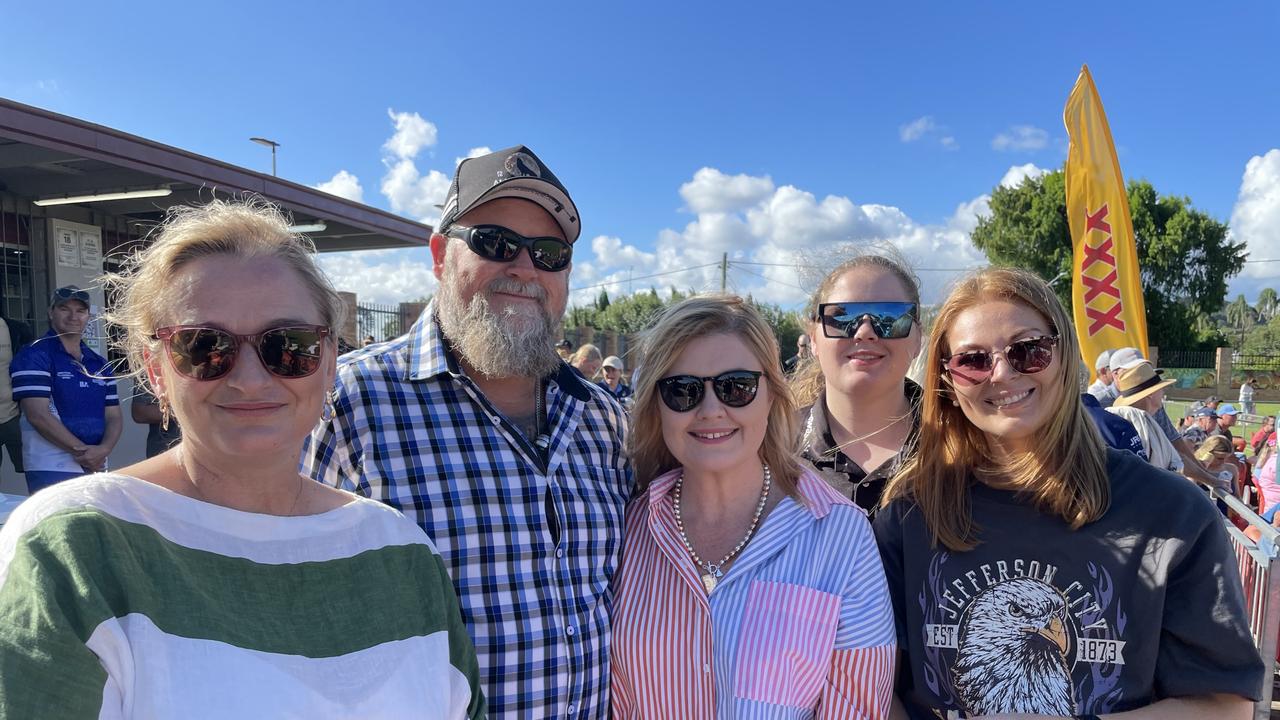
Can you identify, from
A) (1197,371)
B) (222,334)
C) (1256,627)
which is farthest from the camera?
(1197,371)

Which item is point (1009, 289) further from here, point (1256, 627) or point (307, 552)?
point (1256, 627)

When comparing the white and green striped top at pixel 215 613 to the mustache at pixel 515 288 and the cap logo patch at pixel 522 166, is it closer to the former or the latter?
the mustache at pixel 515 288

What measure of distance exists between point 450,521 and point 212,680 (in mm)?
740

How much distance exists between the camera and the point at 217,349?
4.64 ft

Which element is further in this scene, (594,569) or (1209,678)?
(594,569)

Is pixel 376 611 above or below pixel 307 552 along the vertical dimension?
below

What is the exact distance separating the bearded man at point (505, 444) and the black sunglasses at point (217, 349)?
0.50 meters

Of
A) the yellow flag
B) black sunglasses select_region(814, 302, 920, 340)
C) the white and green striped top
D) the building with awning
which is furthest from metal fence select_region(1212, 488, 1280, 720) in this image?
the building with awning

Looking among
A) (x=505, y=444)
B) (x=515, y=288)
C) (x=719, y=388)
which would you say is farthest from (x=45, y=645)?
(x=719, y=388)

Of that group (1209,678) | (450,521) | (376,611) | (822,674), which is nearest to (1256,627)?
(1209,678)

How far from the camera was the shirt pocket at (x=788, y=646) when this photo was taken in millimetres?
1807

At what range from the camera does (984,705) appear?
1.86m

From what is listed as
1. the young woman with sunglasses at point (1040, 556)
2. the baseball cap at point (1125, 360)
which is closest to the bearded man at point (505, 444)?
the young woman with sunglasses at point (1040, 556)

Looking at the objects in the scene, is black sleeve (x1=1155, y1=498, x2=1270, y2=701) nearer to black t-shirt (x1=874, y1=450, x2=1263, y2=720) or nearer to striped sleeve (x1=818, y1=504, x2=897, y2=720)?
black t-shirt (x1=874, y1=450, x2=1263, y2=720)
